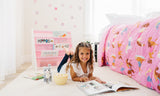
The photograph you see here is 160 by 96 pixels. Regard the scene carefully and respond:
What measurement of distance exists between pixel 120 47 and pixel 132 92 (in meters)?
0.69

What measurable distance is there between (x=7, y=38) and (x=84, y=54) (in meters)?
1.11

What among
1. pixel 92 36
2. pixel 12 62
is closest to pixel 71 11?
pixel 92 36

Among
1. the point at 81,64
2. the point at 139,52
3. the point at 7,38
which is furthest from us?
the point at 7,38

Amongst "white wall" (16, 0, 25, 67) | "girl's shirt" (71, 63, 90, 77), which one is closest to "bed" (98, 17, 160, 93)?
"girl's shirt" (71, 63, 90, 77)

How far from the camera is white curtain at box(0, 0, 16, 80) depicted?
166 centimetres

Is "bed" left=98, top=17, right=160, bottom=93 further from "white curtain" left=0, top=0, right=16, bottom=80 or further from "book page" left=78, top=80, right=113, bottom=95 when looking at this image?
"white curtain" left=0, top=0, right=16, bottom=80

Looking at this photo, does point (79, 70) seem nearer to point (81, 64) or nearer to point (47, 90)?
point (81, 64)

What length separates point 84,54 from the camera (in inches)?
57.1

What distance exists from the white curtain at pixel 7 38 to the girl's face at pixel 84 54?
0.89 meters

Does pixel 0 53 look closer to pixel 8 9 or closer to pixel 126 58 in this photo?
pixel 8 9

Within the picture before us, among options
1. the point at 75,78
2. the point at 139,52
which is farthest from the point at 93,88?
the point at 139,52

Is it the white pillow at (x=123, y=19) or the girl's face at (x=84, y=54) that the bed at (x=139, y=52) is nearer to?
the white pillow at (x=123, y=19)

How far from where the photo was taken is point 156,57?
119cm

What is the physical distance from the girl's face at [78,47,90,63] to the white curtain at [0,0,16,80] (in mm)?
893
